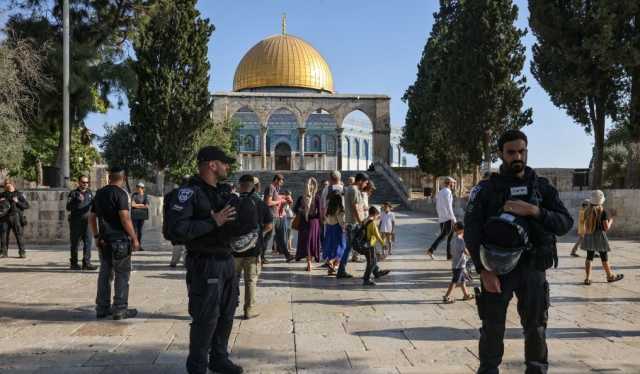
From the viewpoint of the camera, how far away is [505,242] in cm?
329

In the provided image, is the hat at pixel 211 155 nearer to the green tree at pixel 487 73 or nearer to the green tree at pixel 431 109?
the green tree at pixel 487 73

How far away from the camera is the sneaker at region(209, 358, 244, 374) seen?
4.13 m

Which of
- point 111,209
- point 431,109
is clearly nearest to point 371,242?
point 111,209

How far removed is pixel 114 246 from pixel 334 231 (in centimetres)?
402

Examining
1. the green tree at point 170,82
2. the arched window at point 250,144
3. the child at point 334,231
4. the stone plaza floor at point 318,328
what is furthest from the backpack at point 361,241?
the arched window at point 250,144

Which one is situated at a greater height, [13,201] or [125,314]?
[13,201]

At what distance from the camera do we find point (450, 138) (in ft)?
89.5

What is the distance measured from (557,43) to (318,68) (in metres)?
37.1

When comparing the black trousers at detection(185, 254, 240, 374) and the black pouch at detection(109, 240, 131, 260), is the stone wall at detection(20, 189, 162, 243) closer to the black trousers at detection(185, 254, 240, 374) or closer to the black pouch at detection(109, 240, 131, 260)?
the black pouch at detection(109, 240, 131, 260)

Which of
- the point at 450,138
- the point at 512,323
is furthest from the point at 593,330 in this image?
the point at 450,138

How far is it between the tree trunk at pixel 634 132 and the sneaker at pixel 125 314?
16.8 meters

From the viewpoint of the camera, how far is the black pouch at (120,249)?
612 cm

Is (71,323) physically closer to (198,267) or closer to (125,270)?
(125,270)

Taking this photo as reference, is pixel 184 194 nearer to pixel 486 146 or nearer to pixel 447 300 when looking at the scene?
pixel 447 300
